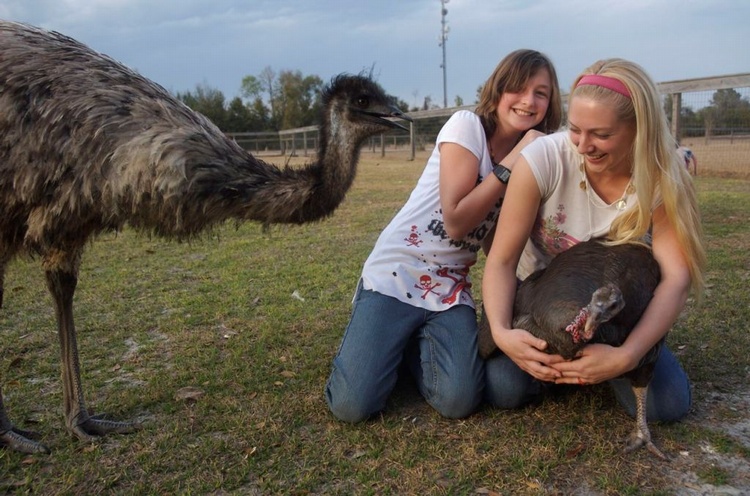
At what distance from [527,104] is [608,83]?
626 millimetres

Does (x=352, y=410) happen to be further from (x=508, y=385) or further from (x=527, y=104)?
(x=527, y=104)

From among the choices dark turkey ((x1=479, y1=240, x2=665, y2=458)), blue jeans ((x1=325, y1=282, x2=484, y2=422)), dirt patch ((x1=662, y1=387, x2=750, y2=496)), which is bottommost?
dirt patch ((x1=662, y1=387, x2=750, y2=496))

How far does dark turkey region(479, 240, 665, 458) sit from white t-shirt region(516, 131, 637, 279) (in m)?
0.10

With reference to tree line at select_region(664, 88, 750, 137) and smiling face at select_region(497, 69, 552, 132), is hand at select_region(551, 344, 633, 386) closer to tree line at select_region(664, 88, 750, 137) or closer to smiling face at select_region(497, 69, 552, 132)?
smiling face at select_region(497, 69, 552, 132)

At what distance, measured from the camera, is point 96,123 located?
3.00 m

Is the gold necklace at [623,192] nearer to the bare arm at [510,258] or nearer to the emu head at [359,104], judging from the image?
the bare arm at [510,258]

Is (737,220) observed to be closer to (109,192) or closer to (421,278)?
(421,278)

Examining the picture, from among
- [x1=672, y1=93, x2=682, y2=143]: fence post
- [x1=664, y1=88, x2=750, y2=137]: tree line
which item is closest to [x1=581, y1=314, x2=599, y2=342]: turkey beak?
[x1=672, y1=93, x2=682, y2=143]: fence post

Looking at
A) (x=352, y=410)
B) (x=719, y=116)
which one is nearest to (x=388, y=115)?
(x=352, y=410)

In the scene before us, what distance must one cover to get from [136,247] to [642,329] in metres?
6.43

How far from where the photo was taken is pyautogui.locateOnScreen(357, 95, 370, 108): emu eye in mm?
3717

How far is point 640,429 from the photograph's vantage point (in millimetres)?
2881

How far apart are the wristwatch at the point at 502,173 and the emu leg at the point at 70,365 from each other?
2130mm

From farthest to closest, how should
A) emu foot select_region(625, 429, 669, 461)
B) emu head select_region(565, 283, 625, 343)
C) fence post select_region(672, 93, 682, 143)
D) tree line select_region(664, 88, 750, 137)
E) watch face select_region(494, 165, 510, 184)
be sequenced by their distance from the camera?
tree line select_region(664, 88, 750, 137) → fence post select_region(672, 93, 682, 143) → watch face select_region(494, 165, 510, 184) → emu foot select_region(625, 429, 669, 461) → emu head select_region(565, 283, 625, 343)
